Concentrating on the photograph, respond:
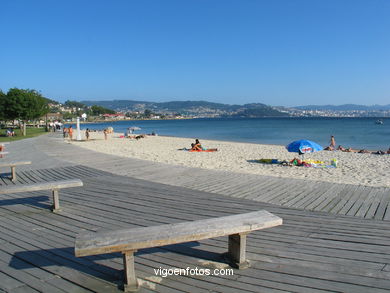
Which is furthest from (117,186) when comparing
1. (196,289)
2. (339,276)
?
(339,276)

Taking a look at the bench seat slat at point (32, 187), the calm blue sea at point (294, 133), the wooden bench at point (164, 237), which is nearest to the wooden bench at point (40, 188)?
the bench seat slat at point (32, 187)

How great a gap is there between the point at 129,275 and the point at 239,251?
42.1 inches

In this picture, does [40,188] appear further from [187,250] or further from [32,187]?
[187,250]

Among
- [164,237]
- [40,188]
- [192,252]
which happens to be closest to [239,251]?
[192,252]

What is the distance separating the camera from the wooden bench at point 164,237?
2.50 metres

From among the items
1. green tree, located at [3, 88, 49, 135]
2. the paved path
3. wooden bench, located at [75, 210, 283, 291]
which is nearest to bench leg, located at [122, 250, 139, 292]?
wooden bench, located at [75, 210, 283, 291]

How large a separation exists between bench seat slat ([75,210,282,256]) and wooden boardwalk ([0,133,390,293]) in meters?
0.40

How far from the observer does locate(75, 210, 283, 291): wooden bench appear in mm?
2498

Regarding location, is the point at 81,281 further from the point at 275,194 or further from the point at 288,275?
the point at 275,194

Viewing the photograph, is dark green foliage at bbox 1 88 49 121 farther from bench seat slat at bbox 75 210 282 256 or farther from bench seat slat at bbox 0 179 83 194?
bench seat slat at bbox 75 210 282 256

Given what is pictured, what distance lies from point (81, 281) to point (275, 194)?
4.08m

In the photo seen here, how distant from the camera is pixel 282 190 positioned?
20.3 feet

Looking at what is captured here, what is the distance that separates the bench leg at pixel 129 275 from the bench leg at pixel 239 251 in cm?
98

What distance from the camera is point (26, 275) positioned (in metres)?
2.86
